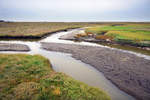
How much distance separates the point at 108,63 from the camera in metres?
14.1

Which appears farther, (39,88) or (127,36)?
(127,36)

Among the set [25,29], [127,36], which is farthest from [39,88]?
[25,29]

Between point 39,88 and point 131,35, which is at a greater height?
point 131,35

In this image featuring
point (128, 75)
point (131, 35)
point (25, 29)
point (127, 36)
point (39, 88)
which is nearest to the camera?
point (39, 88)

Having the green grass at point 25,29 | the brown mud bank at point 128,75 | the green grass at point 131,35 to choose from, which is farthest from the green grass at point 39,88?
the green grass at point 25,29

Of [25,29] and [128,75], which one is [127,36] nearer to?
[128,75]

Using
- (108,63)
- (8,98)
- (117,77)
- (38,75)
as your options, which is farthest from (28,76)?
(108,63)

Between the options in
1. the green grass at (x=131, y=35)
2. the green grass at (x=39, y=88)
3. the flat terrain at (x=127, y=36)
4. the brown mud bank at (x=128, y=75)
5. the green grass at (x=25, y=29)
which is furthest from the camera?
the green grass at (x=25, y=29)

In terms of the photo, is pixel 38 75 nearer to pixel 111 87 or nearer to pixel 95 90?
pixel 95 90

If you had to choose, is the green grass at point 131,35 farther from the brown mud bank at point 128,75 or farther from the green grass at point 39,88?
the green grass at point 39,88

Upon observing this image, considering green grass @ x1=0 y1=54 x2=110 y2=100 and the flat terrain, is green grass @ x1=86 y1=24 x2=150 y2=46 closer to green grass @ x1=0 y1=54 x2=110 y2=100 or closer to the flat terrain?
the flat terrain

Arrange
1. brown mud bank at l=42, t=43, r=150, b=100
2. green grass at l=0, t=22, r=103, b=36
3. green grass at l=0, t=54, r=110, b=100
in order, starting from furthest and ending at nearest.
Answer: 1. green grass at l=0, t=22, r=103, b=36
2. brown mud bank at l=42, t=43, r=150, b=100
3. green grass at l=0, t=54, r=110, b=100

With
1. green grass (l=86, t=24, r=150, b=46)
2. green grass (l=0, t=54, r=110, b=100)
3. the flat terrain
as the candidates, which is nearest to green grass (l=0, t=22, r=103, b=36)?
the flat terrain

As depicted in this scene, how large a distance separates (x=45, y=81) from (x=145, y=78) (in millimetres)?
9592
